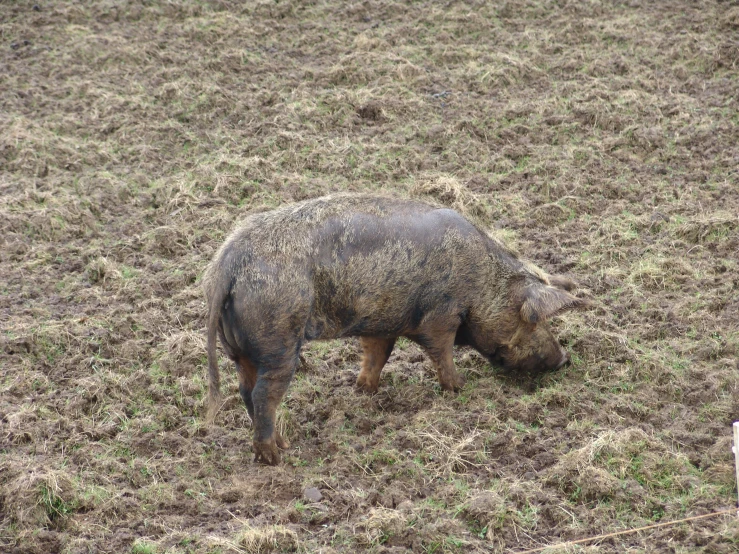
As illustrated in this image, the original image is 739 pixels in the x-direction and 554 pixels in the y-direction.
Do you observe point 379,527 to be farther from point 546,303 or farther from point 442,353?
point 546,303

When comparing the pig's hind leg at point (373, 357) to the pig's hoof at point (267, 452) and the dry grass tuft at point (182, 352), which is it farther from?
the dry grass tuft at point (182, 352)

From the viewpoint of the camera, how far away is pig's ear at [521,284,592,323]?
670 centimetres

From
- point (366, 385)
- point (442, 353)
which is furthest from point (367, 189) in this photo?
point (442, 353)

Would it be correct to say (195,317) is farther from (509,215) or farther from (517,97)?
(517,97)

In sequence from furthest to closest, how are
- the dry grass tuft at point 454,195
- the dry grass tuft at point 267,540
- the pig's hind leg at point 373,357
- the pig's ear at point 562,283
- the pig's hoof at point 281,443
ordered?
1. the dry grass tuft at point 454,195
2. the pig's ear at point 562,283
3. the pig's hind leg at point 373,357
4. the pig's hoof at point 281,443
5. the dry grass tuft at point 267,540

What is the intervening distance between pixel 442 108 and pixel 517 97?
0.92 m

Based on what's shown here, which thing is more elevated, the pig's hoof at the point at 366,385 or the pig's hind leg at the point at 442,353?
the pig's hind leg at the point at 442,353

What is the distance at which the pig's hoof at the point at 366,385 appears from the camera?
6.91m

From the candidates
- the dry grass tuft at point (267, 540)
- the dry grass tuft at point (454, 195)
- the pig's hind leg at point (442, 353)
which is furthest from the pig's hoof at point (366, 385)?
the dry grass tuft at point (454, 195)

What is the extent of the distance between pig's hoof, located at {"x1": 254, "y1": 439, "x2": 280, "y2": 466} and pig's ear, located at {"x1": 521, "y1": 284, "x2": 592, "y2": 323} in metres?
2.11

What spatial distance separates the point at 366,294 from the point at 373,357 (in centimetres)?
73

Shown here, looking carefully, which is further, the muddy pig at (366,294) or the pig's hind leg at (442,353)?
the pig's hind leg at (442,353)

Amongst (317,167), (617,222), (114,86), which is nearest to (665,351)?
(617,222)

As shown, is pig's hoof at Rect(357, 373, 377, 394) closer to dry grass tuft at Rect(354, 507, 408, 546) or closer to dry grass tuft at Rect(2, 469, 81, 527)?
dry grass tuft at Rect(354, 507, 408, 546)
